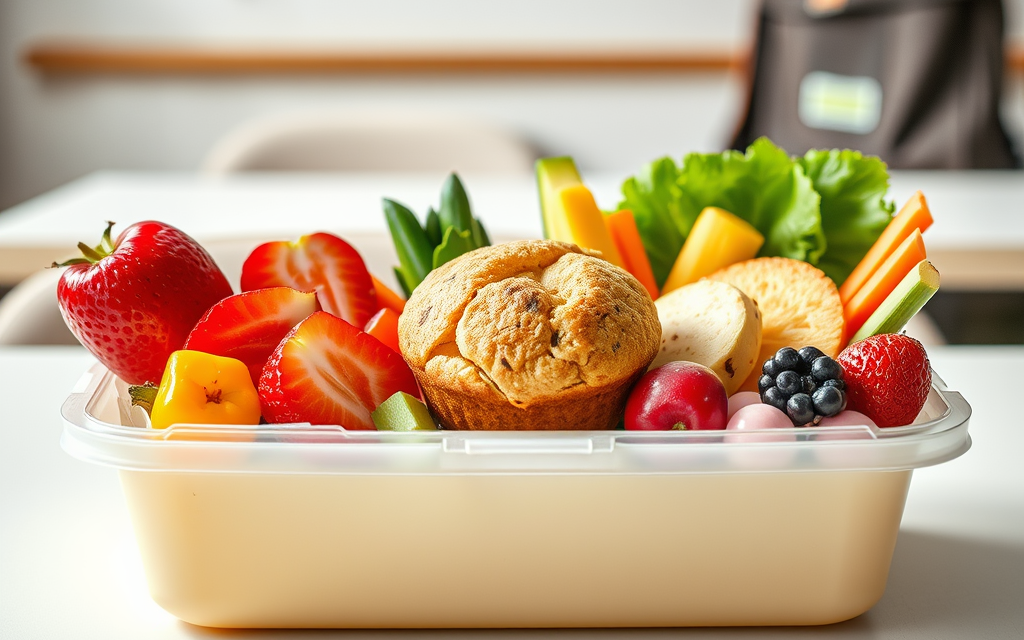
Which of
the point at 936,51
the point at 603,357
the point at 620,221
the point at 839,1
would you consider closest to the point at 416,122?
the point at 839,1

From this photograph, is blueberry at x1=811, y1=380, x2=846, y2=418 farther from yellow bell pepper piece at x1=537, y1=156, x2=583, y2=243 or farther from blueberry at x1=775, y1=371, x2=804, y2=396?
yellow bell pepper piece at x1=537, y1=156, x2=583, y2=243

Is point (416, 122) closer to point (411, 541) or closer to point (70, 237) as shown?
point (70, 237)

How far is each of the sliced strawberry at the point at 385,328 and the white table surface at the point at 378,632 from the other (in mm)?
203

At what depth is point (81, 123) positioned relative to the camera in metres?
2.95

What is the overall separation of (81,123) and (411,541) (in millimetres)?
2842

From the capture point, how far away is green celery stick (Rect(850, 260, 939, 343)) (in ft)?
1.95

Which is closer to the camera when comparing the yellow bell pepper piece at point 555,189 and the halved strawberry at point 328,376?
the halved strawberry at point 328,376

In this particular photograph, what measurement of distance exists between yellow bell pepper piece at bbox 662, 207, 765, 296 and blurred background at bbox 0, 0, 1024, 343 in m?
2.07

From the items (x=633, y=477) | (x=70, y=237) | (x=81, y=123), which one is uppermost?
(x=633, y=477)

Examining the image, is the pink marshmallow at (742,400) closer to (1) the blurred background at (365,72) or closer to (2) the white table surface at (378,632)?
(2) the white table surface at (378,632)

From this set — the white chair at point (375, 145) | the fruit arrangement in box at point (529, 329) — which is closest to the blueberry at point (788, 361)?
the fruit arrangement in box at point (529, 329)

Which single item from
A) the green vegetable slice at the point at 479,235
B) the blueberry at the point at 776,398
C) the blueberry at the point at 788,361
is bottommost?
the green vegetable slice at the point at 479,235

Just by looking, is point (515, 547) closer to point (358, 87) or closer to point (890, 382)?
point (890, 382)

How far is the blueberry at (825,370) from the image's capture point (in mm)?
537
